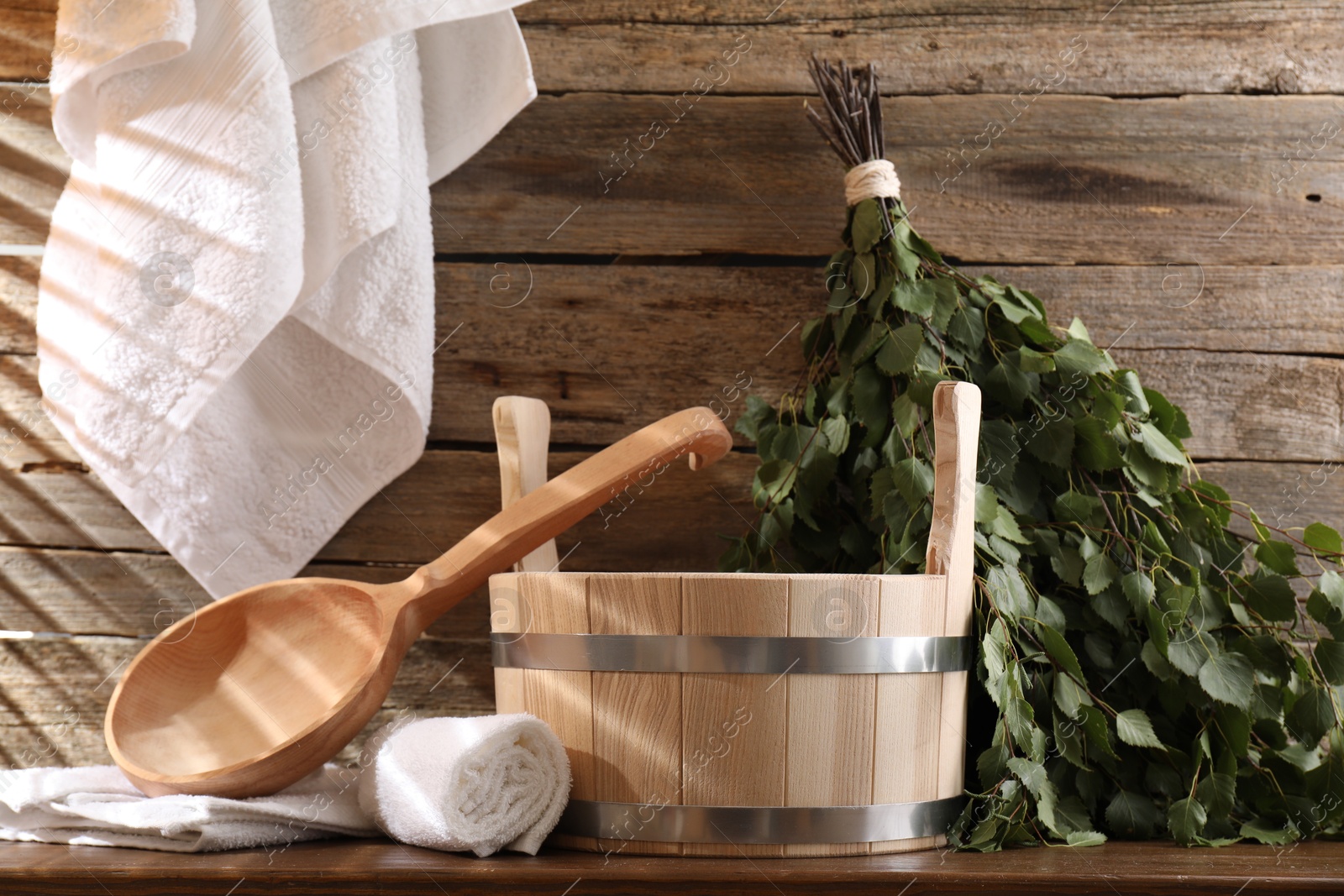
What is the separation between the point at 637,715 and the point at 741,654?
9 centimetres

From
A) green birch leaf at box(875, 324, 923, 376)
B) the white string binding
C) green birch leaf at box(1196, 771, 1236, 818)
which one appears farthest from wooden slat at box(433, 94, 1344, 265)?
green birch leaf at box(1196, 771, 1236, 818)

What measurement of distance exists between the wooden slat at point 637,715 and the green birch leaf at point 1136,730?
14.7 inches

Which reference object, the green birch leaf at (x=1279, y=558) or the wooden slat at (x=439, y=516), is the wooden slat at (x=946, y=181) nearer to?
the wooden slat at (x=439, y=516)

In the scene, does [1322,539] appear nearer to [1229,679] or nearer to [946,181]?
[1229,679]

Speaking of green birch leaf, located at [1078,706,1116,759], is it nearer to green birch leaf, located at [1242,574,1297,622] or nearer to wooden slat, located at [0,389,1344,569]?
green birch leaf, located at [1242,574,1297,622]

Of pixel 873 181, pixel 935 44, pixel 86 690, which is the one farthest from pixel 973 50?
pixel 86 690

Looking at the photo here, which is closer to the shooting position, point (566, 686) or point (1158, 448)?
point (566, 686)

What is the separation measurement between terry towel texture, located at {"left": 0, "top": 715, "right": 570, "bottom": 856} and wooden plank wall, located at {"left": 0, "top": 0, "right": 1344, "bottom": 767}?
317 millimetres

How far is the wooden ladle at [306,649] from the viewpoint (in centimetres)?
80

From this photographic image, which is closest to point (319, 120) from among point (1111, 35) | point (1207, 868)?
point (1111, 35)

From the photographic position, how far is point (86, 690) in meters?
1.06

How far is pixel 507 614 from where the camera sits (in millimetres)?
748

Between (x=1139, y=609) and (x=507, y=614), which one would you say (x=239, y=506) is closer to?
(x=507, y=614)

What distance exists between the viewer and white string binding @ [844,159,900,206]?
3.13ft
